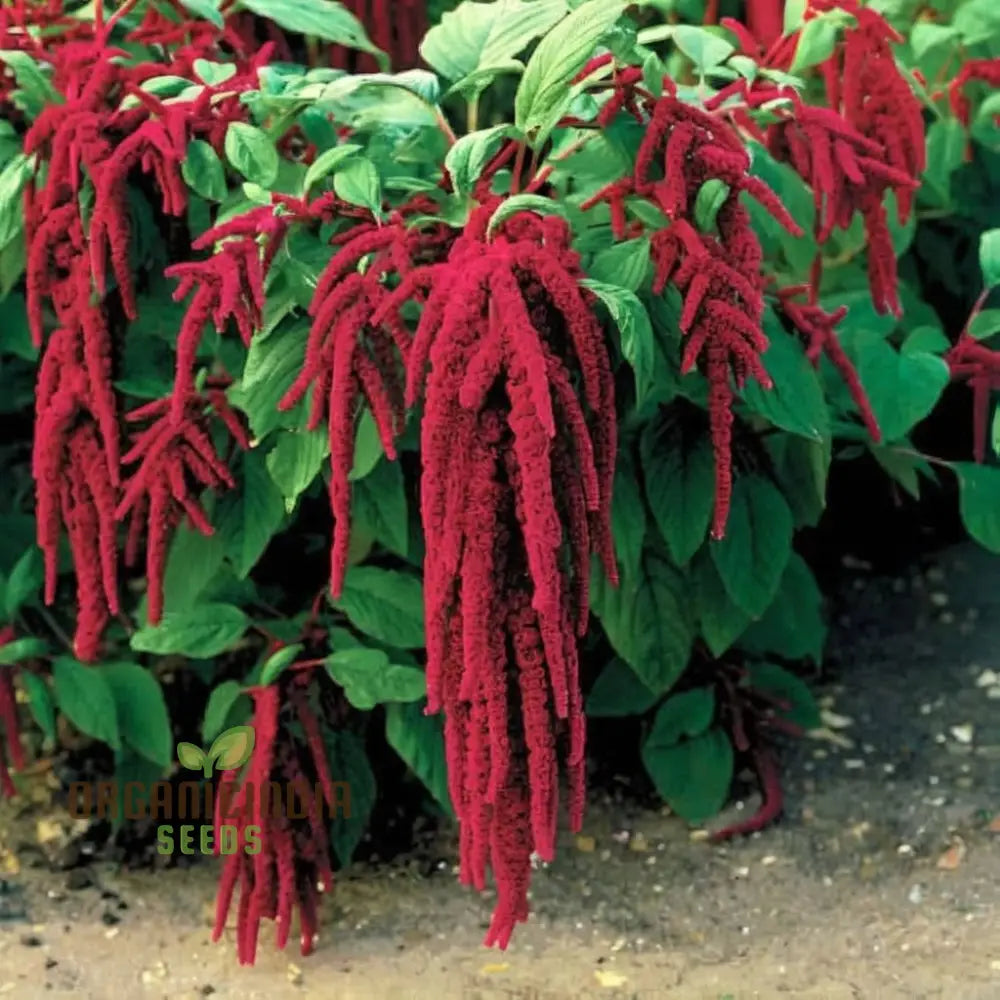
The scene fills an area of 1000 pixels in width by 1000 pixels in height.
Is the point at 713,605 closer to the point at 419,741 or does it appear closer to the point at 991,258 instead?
the point at 419,741

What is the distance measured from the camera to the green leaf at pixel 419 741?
1974 mm

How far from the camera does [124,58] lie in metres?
1.82

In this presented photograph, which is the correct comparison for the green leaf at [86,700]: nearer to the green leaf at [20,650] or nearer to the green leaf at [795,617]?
the green leaf at [20,650]

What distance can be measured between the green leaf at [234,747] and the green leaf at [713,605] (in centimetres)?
59

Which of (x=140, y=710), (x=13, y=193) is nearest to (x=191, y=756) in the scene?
(x=140, y=710)

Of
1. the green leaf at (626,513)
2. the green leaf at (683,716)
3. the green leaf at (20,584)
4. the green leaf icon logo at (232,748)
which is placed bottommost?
the green leaf at (683,716)

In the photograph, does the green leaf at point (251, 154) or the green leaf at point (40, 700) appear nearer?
the green leaf at point (251, 154)

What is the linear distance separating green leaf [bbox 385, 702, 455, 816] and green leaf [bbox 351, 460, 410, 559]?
25 centimetres

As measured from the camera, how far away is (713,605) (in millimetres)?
2066

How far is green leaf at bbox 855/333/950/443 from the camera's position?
193 cm

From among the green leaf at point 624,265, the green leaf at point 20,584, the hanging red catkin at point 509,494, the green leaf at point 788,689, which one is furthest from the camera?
the green leaf at point 788,689

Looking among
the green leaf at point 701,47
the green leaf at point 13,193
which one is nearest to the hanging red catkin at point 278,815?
the green leaf at point 13,193

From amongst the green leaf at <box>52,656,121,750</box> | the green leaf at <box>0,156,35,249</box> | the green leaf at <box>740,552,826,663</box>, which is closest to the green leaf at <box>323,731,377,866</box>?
the green leaf at <box>52,656,121,750</box>

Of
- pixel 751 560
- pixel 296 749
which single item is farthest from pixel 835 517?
pixel 296 749
